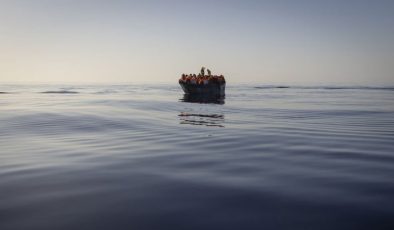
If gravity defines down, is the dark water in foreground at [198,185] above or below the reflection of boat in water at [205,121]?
above

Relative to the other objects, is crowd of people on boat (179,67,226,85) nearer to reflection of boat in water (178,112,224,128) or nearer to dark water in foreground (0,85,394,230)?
reflection of boat in water (178,112,224,128)

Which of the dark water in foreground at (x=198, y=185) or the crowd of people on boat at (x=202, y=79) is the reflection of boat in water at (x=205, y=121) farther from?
the crowd of people on boat at (x=202, y=79)

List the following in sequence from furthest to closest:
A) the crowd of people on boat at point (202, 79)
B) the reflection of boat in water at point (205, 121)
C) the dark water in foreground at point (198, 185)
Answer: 1. the crowd of people on boat at point (202, 79)
2. the reflection of boat in water at point (205, 121)
3. the dark water in foreground at point (198, 185)

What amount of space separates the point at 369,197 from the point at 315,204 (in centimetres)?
82

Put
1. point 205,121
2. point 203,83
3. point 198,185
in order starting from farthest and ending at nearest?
point 203,83, point 205,121, point 198,185

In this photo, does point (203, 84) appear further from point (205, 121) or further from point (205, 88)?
point (205, 121)

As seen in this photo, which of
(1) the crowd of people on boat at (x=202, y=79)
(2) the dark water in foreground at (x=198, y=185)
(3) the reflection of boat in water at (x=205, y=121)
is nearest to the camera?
(2) the dark water in foreground at (x=198, y=185)

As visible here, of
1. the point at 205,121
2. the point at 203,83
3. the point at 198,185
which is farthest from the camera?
the point at 203,83

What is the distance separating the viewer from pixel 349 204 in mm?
4082

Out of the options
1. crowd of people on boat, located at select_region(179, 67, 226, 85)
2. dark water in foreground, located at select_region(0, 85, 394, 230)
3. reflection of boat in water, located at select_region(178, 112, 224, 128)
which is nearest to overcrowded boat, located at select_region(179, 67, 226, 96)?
crowd of people on boat, located at select_region(179, 67, 226, 85)

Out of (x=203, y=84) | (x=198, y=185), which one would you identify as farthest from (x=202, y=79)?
(x=198, y=185)

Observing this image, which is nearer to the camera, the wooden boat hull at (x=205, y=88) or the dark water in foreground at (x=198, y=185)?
the dark water in foreground at (x=198, y=185)

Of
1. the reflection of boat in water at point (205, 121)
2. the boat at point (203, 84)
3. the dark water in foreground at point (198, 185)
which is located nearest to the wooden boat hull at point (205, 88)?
the boat at point (203, 84)

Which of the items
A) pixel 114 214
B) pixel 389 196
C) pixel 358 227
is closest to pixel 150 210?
pixel 114 214
